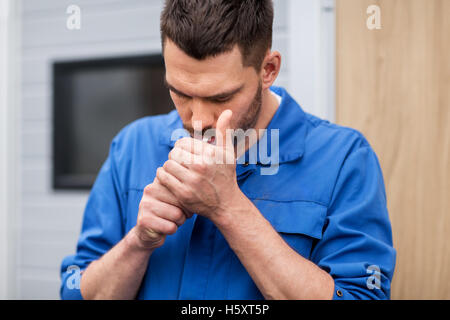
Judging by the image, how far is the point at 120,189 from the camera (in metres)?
0.82

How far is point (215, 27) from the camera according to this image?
654mm

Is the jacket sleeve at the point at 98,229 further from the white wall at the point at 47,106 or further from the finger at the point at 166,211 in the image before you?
the white wall at the point at 47,106

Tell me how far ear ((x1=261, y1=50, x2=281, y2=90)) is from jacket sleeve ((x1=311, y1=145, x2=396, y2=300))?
22cm

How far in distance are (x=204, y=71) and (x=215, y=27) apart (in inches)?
3.1

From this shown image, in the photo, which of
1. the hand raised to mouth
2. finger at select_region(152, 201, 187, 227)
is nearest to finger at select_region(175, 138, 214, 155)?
the hand raised to mouth

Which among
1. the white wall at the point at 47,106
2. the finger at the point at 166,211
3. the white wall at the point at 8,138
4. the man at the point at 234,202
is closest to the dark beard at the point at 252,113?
the man at the point at 234,202

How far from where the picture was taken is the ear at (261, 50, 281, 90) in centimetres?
74

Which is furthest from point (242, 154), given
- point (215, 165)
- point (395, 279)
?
point (395, 279)

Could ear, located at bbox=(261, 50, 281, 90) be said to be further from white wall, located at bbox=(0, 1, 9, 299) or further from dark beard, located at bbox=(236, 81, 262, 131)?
white wall, located at bbox=(0, 1, 9, 299)

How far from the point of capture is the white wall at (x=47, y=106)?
155cm

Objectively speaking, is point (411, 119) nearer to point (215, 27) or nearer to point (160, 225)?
point (215, 27)

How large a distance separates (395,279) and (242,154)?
733 millimetres

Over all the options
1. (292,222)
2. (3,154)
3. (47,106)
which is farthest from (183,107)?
(3,154)
